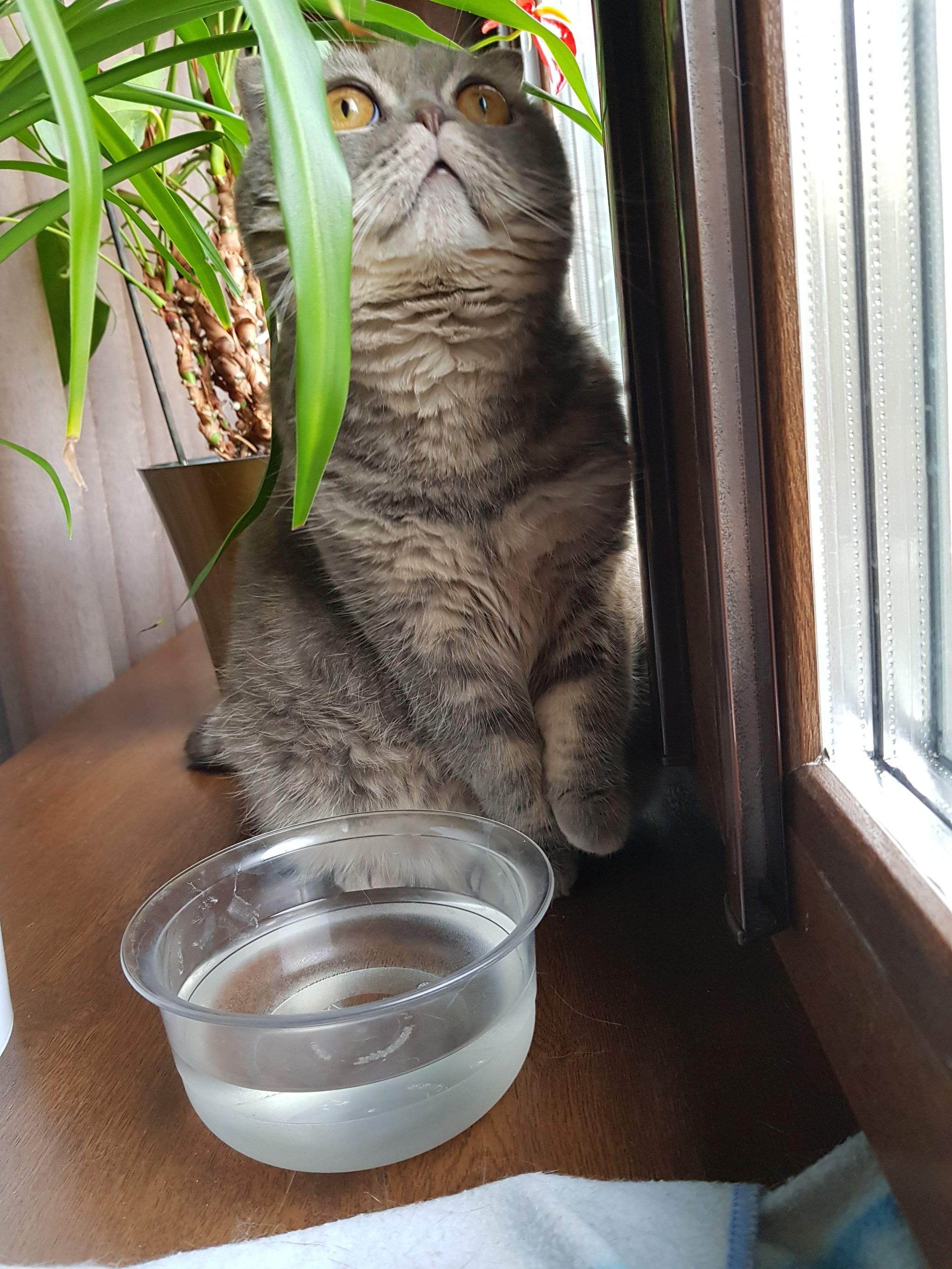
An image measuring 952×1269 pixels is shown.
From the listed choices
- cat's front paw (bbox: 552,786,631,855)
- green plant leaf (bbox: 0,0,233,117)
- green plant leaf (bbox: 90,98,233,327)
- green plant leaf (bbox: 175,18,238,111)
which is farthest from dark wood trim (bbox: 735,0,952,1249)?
green plant leaf (bbox: 175,18,238,111)

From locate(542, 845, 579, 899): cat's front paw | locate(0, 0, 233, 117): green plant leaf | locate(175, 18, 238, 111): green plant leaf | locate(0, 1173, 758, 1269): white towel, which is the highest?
locate(175, 18, 238, 111): green plant leaf

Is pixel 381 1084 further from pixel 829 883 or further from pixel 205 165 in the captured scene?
pixel 205 165

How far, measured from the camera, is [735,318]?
466mm

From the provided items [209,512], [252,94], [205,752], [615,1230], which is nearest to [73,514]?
[209,512]

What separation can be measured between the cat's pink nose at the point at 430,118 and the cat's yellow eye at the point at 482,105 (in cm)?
4

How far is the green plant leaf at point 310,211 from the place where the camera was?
1.14 feet

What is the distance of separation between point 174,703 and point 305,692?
0.60 meters

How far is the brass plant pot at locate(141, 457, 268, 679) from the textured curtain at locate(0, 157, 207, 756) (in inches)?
7.0

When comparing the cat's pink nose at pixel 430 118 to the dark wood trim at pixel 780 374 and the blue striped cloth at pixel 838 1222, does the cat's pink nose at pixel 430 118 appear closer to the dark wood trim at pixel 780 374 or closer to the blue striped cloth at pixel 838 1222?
the dark wood trim at pixel 780 374

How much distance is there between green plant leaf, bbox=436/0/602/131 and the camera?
0.62 metres

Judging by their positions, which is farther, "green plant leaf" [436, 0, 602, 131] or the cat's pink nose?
the cat's pink nose

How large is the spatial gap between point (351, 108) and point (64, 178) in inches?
10.1

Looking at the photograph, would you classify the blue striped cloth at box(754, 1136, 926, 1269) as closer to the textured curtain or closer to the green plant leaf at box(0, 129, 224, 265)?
the green plant leaf at box(0, 129, 224, 265)

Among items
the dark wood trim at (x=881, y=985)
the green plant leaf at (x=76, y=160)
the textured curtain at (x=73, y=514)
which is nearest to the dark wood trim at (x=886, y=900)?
the dark wood trim at (x=881, y=985)
